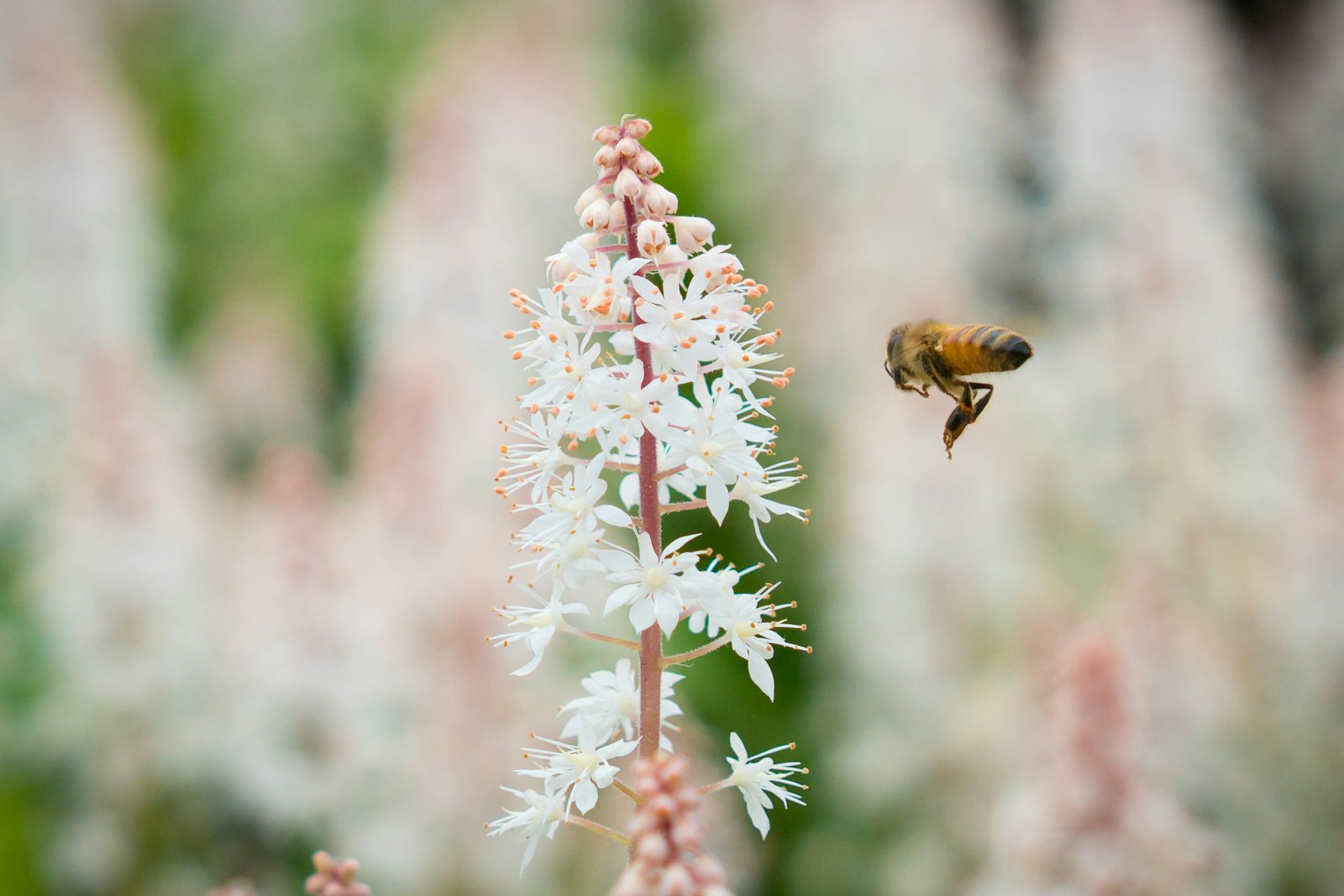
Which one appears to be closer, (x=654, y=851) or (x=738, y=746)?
(x=654, y=851)

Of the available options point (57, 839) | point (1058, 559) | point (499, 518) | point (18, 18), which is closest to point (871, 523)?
point (1058, 559)

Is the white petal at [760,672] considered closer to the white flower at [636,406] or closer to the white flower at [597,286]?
the white flower at [636,406]

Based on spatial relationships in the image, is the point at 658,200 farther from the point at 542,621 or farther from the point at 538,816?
the point at 538,816

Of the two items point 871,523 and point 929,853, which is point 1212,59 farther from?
point 929,853

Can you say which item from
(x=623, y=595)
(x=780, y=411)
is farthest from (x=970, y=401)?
(x=780, y=411)

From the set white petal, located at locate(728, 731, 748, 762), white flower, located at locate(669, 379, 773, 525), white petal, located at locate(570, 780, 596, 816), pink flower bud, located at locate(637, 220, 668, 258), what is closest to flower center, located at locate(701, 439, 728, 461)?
white flower, located at locate(669, 379, 773, 525)

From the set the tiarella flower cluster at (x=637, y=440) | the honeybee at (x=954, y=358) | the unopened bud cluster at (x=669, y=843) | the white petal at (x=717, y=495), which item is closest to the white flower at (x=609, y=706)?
the tiarella flower cluster at (x=637, y=440)
